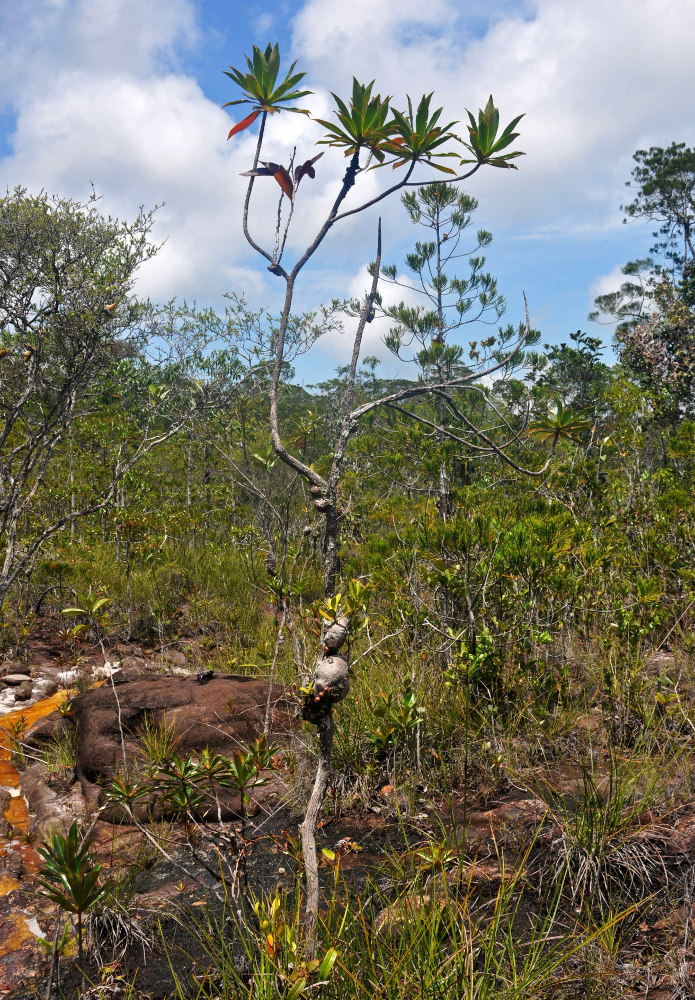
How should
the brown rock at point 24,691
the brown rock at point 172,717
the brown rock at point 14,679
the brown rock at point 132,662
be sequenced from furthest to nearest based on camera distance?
the brown rock at point 132,662 < the brown rock at point 14,679 < the brown rock at point 24,691 < the brown rock at point 172,717

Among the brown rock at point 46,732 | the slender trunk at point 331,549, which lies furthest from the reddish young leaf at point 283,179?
the brown rock at point 46,732

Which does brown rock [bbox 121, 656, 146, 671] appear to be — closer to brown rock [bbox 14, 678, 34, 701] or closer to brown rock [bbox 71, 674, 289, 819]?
brown rock [bbox 14, 678, 34, 701]

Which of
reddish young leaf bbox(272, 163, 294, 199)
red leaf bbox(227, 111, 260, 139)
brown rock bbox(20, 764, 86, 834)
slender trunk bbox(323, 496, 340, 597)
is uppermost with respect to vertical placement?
red leaf bbox(227, 111, 260, 139)

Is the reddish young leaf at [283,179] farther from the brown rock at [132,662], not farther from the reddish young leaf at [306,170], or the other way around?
the brown rock at [132,662]

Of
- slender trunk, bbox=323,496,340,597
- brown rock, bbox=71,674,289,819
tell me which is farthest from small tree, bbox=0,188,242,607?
slender trunk, bbox=323,496,340,597

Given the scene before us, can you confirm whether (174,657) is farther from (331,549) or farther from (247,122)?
(247,122)

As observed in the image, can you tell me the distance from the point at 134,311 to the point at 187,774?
5.56 meters

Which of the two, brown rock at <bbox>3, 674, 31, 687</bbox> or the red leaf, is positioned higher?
the red leaf

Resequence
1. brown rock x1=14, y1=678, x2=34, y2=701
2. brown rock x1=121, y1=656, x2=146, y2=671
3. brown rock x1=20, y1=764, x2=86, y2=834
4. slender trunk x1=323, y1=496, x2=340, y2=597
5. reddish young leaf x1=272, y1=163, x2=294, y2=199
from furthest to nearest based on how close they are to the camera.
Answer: brown rock x1=121, y1=656, x2=146, y2=671
brown rock x1=14, y1=678, x2=34, y2=701
brown rock x1=20, y1=764, x2=86, y2=834
reddish young leaf x1=272, y1=163, x2=294, y2=199
slender trunk x1=323, y1=496, x2=340, y2=597

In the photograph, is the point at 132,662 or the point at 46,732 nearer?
the point at 46,732

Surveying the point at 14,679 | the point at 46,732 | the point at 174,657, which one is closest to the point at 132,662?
the point at 174,657

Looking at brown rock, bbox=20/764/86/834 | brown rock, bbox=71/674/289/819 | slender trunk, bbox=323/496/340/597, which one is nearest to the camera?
slender trunk, bbox=323/496/340/597

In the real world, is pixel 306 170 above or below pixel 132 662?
above

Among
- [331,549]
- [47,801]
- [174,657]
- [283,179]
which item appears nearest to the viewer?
[331,549]
